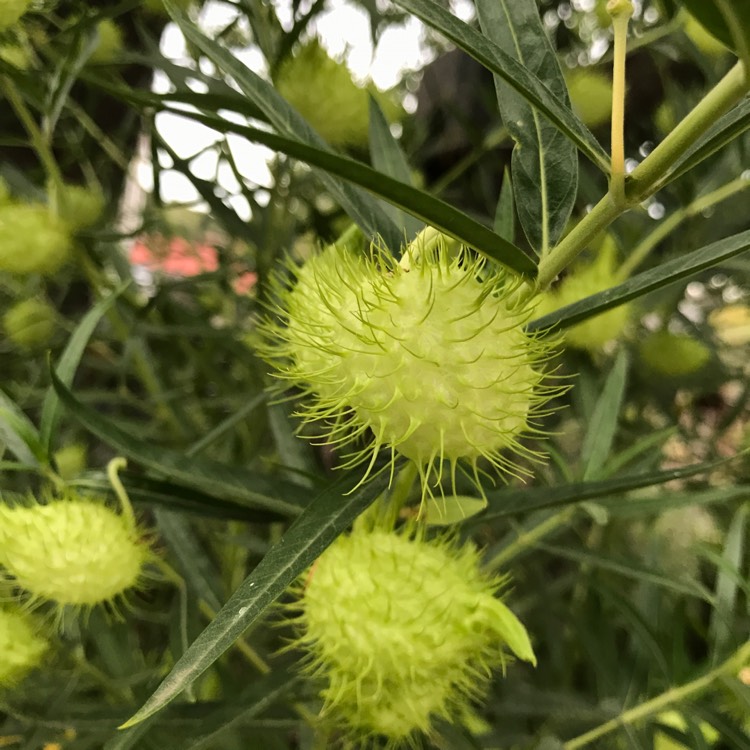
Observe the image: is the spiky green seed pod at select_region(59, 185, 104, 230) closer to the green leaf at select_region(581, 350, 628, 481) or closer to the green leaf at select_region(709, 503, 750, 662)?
the green leaf at select_region(581, 350, 628, 481)

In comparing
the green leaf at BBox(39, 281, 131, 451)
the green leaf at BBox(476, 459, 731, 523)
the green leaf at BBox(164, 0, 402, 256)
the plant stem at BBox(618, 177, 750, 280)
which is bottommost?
the green leaf at BBox(39, 281, 131, 451)

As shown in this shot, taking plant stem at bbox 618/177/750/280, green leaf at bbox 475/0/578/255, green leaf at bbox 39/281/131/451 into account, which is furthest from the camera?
plant stem at bbox 618/177/750/280

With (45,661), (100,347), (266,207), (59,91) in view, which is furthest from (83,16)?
(100,347)

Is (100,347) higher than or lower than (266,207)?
lower

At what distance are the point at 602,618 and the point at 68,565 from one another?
550 millimetres

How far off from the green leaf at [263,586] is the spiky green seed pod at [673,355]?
0.65m

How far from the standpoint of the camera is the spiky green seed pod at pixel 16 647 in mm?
450

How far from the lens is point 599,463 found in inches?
21.2

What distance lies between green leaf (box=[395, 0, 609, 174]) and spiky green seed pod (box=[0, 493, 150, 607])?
0.36 metres

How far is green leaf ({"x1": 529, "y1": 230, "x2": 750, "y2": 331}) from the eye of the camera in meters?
0.32

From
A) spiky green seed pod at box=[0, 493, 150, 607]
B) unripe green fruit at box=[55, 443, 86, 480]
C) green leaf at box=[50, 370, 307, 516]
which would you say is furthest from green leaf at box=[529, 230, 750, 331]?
unripe green fruit at box=[55, 443, 86, 480]

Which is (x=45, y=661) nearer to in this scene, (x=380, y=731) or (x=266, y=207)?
(x=380, y=731)

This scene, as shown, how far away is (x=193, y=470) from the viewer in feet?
1.41

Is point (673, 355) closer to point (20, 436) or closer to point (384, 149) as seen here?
point (384, 149)
